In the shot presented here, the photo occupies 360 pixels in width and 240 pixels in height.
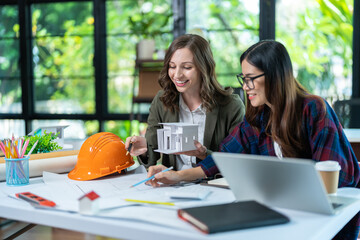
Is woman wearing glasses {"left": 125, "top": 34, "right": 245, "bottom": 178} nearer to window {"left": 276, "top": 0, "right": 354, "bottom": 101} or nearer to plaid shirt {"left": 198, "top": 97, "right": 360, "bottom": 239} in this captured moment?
plaid shirt {"left": 198, "top": 97, "right": 360, "bottom": 239}

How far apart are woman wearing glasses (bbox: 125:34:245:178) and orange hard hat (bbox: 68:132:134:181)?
20cm

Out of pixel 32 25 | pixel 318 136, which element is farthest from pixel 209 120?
pixel 32 25

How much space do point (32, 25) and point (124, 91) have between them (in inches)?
63.8

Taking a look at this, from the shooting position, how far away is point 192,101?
235 cm

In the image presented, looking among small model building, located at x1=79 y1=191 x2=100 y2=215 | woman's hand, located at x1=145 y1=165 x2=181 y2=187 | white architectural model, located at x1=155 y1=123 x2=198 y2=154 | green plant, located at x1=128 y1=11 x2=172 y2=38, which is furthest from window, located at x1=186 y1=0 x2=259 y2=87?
small model building, located at x1=79 y1=191 x2=100 y2=215

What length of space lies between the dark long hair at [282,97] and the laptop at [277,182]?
0.35 metres

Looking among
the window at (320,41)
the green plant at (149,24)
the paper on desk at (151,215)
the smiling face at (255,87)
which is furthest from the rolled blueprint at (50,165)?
the window at (320,41)

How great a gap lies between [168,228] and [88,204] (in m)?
0.28

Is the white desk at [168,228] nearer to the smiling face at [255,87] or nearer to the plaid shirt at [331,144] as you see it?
the plaid shirt at [331,144]

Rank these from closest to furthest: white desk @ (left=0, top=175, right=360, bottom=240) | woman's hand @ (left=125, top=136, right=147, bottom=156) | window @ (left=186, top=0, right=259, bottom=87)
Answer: white desk @ (left=0, top=175, right=360, bottom=240) → woman's hand @ (left=125, top=136, right=147, bottom=156) → window @ (left=186, top=0, right=259, bottom=87)

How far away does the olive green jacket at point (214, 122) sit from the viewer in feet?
7.45

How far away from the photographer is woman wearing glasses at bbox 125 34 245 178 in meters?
2.22

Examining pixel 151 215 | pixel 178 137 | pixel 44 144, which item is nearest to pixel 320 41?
pixel 178 137

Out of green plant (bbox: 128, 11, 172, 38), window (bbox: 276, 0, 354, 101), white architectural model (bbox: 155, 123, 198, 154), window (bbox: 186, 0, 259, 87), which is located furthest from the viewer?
green plant (bbox: 128, 11, 172, 38)
